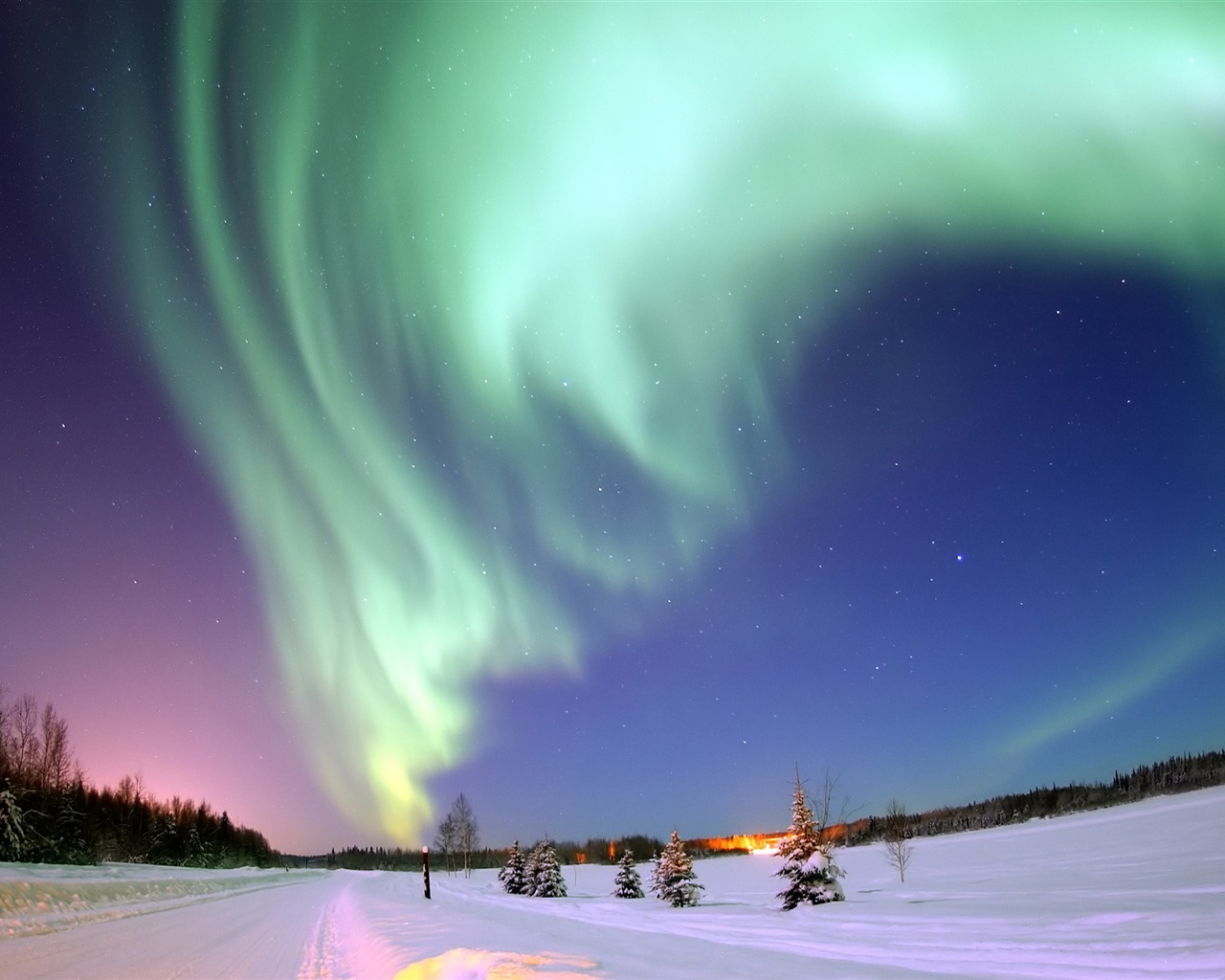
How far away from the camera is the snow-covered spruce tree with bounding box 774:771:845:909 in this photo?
25023mm

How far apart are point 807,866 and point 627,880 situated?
53.1 feet

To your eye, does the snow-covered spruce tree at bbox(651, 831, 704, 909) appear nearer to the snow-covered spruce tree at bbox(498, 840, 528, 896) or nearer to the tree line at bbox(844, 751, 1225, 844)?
the snow-covered spruce tree at bbox(498, 840, 528, 896)

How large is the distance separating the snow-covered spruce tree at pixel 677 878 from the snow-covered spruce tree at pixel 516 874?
17066 mm

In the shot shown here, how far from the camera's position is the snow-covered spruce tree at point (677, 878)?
3050 centimetres

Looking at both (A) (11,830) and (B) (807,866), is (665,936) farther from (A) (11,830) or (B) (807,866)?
(A) (11,830)

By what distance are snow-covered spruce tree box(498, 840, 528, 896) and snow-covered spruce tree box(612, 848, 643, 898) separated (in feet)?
31.8


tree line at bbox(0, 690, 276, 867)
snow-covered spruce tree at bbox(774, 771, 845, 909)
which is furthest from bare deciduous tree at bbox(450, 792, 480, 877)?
snow-covered spruce tree at bbox(774, 771, 845, 909)

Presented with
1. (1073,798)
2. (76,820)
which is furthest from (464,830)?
(1073,798)

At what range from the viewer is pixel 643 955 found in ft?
36.8

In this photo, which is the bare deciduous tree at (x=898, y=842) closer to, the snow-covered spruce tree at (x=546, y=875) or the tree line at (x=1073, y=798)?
the snow-covered spruce tree at (x=546, y=875)

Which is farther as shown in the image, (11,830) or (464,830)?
(464,830)

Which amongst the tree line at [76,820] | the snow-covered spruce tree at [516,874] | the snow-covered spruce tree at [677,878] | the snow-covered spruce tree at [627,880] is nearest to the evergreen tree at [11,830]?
the tree line at [76,820]

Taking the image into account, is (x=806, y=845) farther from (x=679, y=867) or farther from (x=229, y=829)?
(x=229, y=829)

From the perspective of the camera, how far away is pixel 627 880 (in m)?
38.2
